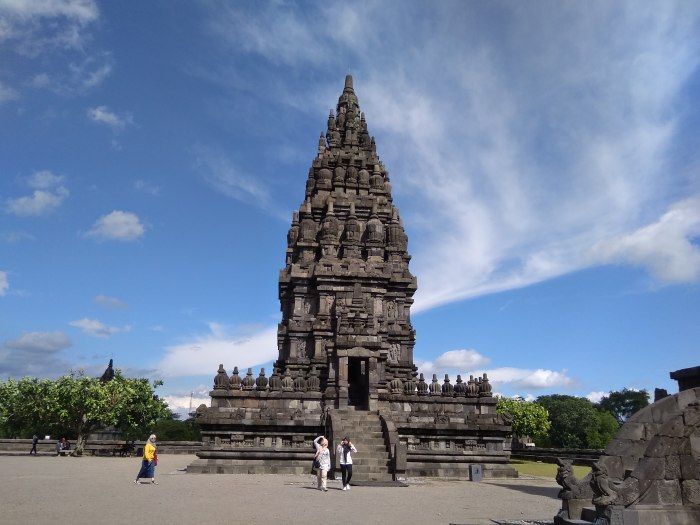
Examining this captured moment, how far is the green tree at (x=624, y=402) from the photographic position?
11350 centimetres

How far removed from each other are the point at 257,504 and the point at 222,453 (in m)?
12.6

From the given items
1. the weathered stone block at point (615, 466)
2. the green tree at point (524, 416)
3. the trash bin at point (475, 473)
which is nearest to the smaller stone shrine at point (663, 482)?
the weathered stone block at point (615, 466)

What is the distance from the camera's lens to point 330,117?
47.9 metres

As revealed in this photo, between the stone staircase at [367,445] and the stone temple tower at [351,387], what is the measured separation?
1.9 inches

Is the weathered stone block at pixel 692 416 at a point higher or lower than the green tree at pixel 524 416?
lower

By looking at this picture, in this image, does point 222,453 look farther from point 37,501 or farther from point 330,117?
point 330,117

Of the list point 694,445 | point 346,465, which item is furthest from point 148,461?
point 694,445

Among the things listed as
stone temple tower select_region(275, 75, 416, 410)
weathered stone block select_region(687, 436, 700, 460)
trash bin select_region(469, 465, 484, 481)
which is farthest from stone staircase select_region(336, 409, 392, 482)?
weathered stone block select_region(687, 436, 700, 460)

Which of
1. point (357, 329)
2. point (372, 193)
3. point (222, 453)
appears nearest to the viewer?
point (222, 453)

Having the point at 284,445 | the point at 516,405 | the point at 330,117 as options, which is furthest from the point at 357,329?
the point at 516,405

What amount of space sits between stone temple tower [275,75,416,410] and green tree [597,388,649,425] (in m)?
96.1

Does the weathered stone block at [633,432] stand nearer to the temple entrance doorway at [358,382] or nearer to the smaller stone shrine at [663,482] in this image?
the smaller stone shrine at [663,482]

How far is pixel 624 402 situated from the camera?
114875 millimetres

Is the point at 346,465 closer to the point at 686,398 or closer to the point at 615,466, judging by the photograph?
the point at 615,466
